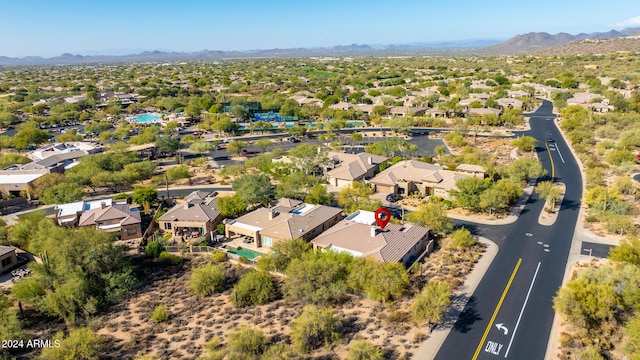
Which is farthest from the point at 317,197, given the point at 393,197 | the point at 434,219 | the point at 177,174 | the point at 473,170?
the point at 177,174

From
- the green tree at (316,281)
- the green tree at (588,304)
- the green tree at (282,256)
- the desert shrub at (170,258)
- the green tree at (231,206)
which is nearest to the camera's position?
the green tree at (588,304)

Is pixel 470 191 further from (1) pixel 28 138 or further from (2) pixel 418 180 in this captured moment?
(1) pixel 28 138

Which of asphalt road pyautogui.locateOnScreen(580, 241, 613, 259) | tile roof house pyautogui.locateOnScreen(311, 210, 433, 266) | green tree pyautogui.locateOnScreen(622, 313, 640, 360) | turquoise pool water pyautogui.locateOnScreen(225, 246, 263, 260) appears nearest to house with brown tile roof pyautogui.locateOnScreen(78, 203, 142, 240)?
turquoise pool water pyautogui.locateOnScreen(225, 246, 263, 260)

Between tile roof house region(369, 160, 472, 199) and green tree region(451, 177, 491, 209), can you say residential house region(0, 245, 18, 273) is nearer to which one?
tile roof house region(369, 160, 472, 199)

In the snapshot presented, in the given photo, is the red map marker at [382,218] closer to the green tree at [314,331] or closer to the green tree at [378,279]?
the green tree at [378,279]

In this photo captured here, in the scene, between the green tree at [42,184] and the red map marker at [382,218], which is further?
the green tree at [42,184]

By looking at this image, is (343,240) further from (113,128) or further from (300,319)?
(113,128)

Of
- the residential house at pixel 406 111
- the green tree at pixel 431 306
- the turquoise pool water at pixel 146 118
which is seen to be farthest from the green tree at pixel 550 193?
the turquoise pool water at pixel 146 118
